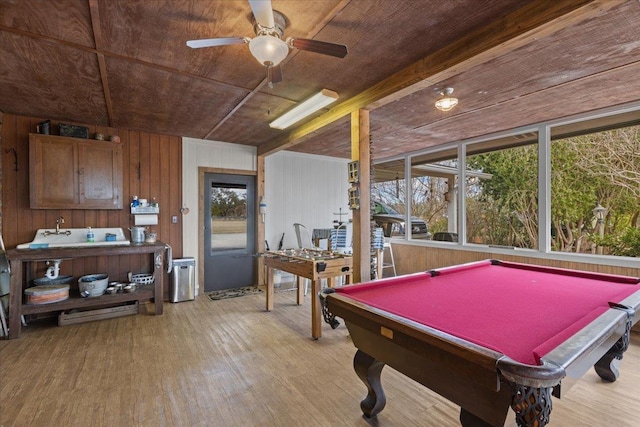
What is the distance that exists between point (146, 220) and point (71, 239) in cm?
92

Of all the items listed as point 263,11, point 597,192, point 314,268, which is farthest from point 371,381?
point 597,192

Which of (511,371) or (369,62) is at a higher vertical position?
(369,62)

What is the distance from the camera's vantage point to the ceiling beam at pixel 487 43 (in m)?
1.70

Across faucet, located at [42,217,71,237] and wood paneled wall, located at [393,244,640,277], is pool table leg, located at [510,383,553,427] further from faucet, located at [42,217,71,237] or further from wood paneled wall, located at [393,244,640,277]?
faucet, located at [42,217,71,237]

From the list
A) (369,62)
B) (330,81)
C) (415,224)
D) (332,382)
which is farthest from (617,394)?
(415,224)

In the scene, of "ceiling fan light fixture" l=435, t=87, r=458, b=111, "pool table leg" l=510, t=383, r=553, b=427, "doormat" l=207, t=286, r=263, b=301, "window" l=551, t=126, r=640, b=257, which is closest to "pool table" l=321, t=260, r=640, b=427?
"pool table leg" l=510, t=383, r=553, b=427

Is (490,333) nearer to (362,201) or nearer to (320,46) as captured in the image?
(320,46)

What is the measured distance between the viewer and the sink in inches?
147

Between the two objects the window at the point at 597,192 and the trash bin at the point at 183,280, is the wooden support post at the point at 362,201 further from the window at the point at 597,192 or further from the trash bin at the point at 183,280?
the window at the point at 597,192

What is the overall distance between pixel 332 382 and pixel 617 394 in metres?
2.13

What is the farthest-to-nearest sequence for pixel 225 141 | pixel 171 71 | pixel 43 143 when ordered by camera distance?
pixel 225 141
pixel 43 143
pixel 171 71

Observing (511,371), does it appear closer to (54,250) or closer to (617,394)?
(617,394)

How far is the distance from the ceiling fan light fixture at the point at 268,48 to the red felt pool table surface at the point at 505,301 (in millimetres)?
1614

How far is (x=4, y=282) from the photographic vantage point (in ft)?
11.2
